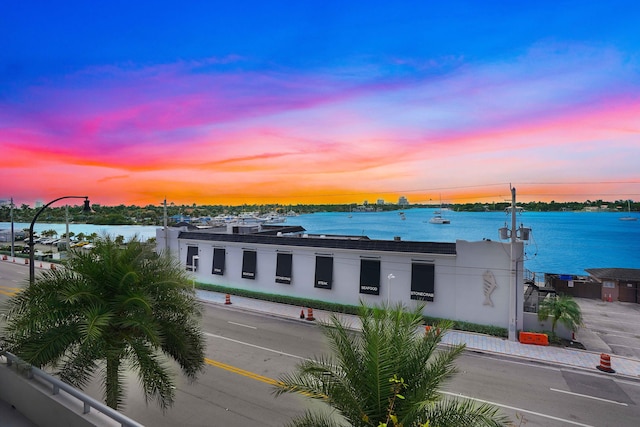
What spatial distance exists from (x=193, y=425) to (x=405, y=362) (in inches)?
311

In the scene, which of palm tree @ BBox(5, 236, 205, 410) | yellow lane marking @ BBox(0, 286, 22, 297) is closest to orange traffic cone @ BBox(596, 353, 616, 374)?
palm tree @ BBox(5, 236, 205, 410)

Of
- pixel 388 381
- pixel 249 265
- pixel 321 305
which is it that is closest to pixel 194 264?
pixel 249 265

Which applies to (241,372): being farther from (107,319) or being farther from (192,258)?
(192,258)

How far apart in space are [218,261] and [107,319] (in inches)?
977

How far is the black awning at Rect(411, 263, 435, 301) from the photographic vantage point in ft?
73.4

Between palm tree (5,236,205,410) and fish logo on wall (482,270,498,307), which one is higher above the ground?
palm tree (5,236,205,410)

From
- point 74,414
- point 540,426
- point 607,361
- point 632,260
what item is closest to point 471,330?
point 607,361

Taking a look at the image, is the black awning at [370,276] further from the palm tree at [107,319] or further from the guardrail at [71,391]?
the guardrail at [71,391]

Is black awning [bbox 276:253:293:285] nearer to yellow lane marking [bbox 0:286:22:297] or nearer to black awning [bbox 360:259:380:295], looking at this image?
black awning [bbox 360:259:380:295]

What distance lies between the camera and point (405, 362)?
628 cm

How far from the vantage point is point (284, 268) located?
27781mm

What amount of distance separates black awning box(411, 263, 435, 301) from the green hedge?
1.40 meters

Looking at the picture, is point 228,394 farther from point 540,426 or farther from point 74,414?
point 540,426

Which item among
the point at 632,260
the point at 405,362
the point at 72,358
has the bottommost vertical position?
the point at 632,260
